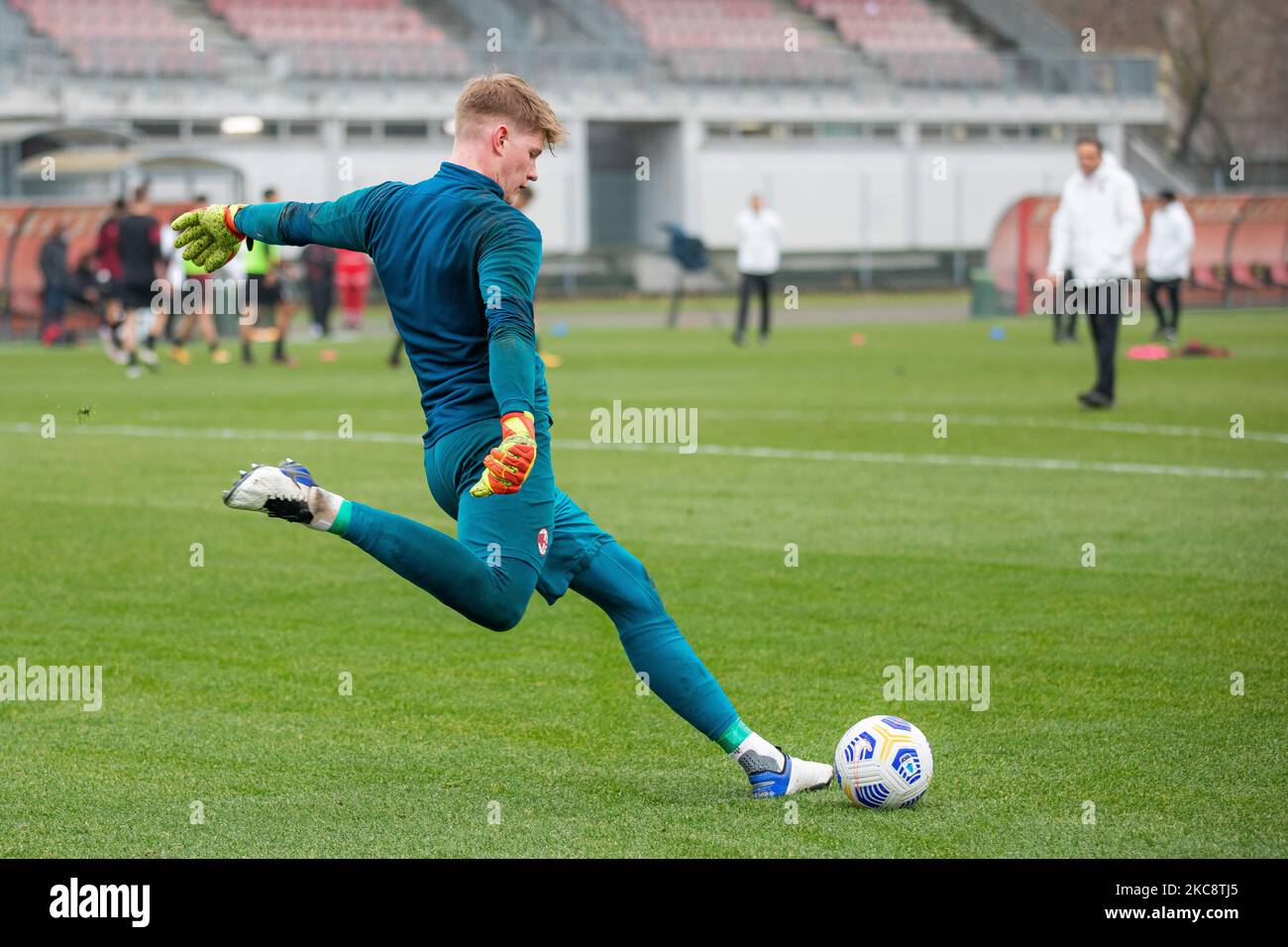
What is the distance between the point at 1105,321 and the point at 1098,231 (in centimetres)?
175

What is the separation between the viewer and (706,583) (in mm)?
9234

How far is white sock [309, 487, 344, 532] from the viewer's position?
4.84 m

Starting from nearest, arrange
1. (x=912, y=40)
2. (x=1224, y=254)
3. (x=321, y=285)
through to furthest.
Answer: (x=321, y=285) < (x=1224, y=254) < (x=912, y=40)

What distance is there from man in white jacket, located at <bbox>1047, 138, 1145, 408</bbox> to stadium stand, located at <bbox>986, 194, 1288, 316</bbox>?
66.4 ft

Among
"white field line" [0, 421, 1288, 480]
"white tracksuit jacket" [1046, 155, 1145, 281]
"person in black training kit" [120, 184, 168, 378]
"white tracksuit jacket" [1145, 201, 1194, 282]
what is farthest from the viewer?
"white tracksuit jacket" [1145, 201, 1194, 282]

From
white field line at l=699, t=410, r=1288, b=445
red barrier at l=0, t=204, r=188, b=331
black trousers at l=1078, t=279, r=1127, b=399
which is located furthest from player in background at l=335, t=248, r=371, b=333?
black trousers at l=1078, t=279, r=1127, b=399

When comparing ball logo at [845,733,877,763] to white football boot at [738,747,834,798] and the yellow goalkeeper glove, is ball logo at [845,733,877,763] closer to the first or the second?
white football boot at [738,747,834,798]

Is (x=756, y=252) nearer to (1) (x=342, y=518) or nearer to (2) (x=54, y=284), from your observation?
(2) (x=54, y=284)

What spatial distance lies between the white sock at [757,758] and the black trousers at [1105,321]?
11632 mm

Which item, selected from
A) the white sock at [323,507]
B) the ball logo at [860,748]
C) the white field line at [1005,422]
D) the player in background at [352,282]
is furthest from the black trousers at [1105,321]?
the player in background at [352,282]

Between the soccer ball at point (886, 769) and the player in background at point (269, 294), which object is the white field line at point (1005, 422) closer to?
the player in background at point (269, 294)

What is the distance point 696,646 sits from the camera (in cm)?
777

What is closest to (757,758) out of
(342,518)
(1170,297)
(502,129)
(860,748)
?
(860,748)
